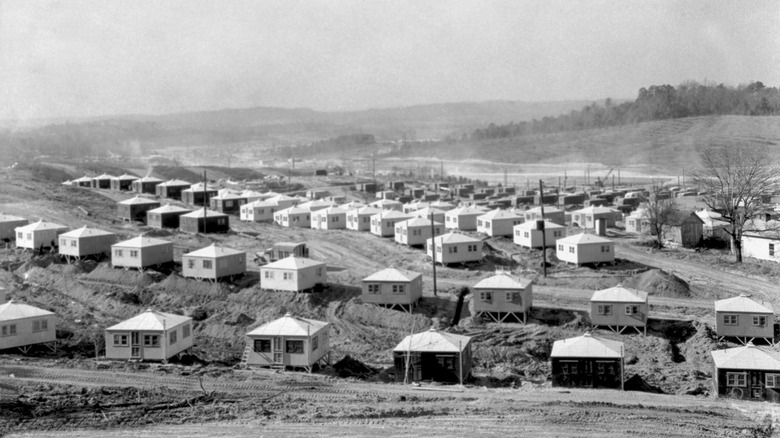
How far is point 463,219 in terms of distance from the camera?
59.7 metres

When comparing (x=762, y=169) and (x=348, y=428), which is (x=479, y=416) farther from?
(x=762, y=169)

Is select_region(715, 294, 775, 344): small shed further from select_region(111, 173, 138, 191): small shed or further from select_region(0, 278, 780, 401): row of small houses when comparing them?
select_region(111, 173, 138, 191): small shed

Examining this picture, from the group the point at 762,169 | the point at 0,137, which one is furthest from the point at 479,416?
the point at 0,137

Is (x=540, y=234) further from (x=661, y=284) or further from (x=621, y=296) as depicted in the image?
(x=621, y=296)

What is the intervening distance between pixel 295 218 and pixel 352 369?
3543cm

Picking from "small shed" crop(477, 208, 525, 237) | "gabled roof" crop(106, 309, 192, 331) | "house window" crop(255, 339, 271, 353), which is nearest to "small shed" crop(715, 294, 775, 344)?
"house window" crop(255, 339, 271, 353)

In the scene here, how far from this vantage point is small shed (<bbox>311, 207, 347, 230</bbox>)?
62.9 m

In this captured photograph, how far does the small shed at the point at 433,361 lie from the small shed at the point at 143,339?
8012 millimetres

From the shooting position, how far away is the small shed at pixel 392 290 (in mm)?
38094

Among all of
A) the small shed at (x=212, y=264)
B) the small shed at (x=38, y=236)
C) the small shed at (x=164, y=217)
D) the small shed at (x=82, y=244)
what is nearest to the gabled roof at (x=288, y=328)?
the small shed at (x=212, y=264)

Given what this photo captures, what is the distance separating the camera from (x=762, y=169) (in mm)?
50125

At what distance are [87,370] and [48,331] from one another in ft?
17.5

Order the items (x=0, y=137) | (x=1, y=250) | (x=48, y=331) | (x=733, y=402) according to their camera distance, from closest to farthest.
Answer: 1. (x=733, y=402)
2. (x=48, y=331)
3. (x=1, y=250)
4. (x=0, y=137)

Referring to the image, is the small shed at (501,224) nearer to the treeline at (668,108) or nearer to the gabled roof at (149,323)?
the treeline at (668,108)
